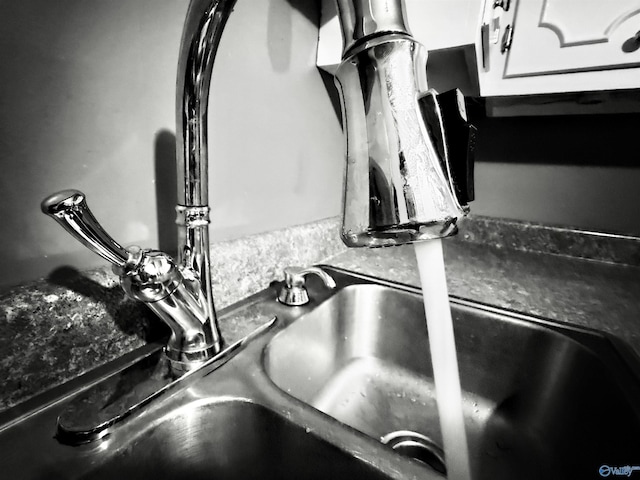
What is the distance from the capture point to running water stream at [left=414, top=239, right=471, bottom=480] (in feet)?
1.09

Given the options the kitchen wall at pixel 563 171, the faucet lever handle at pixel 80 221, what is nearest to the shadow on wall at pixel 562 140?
the kitchen wall at pixel 563 171

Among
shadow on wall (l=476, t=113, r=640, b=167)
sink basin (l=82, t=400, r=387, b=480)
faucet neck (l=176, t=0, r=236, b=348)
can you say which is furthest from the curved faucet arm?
shadow on wall (l=476, t=113, r=640, b=167)

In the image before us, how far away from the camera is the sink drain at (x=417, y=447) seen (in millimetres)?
479

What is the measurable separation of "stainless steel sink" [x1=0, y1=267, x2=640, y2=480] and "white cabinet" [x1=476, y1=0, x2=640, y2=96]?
1.53 ft

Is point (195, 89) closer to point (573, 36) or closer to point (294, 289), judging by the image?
point (294, 289)

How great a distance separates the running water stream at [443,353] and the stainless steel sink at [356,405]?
0.04 meters

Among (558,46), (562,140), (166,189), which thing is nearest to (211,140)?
(166,189)

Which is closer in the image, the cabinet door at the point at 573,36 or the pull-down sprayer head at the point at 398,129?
the pull-down sprayer head at the point at 398,129

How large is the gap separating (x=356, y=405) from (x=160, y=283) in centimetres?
40

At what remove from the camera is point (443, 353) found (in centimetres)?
38

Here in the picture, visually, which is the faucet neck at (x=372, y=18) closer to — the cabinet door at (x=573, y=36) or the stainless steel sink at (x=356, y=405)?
the stainless steel sink at (x=356, y=405)

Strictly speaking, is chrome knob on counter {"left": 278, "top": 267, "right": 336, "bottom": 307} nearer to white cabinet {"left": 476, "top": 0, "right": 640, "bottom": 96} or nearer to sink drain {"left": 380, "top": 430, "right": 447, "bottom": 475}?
sink drain {"left": 380, "top": 430, "right": 447, "bottom": 475}

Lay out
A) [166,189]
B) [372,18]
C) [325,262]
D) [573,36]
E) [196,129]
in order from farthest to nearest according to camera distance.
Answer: [325,262] → [573,36] → [166,189] → [196,129] → [372,18]

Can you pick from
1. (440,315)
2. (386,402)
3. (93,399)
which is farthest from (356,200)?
(386,402)
